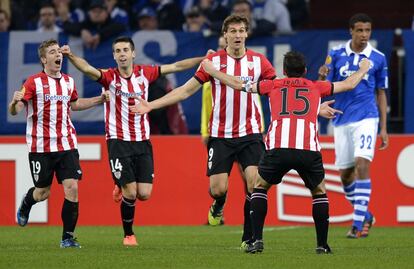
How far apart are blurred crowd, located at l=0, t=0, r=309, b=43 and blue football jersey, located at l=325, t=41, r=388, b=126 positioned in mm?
3527

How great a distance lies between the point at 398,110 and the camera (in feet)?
57.2

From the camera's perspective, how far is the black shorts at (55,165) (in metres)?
12.4

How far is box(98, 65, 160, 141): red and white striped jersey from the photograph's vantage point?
496 inches

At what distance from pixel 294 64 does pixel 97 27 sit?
7.69 metres

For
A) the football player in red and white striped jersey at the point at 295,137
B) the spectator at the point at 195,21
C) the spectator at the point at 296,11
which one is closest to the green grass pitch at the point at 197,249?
the football player in red and white striped jersey at the point at 295,137

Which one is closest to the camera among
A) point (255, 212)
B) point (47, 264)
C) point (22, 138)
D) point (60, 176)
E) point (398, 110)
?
A: point (47, 264)

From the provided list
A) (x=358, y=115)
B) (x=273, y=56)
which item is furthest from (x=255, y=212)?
(x=273, y=56)

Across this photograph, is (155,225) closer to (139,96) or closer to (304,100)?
(139,96)

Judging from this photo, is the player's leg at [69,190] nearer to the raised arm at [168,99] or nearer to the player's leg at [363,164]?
the raised arm at [168,99]

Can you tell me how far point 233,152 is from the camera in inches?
479

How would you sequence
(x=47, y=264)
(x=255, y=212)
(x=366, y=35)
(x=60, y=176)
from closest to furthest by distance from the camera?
(x=47, y=264) → (x=255, y=212) → (x=60, y=176) → (x=366, y=35)

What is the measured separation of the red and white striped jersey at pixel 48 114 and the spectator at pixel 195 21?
5.82m

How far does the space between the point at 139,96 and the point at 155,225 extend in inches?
162

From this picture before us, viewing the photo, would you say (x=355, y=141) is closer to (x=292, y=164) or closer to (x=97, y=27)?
(x=292, y=164)
